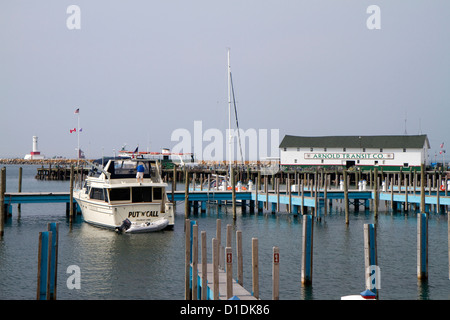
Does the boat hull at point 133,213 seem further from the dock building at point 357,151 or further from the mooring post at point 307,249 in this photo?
the dock building at point 357,151

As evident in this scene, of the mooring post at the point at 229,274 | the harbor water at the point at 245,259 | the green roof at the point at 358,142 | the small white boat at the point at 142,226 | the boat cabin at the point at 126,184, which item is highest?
the green roof at the point at 358,142

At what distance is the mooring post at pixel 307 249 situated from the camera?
22.0m

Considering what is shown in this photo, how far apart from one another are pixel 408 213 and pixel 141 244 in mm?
26545

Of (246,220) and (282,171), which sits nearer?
(246,220)

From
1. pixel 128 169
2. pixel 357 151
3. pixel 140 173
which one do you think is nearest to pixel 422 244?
pixel 140 173

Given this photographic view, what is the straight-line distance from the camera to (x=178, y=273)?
87.4ft

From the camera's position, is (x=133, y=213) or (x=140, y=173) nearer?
(x=133, y=213)

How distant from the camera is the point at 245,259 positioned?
29516 mm

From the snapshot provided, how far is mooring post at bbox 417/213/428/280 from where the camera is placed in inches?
902

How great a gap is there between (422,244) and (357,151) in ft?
238

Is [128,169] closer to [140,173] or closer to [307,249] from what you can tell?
[140,173]

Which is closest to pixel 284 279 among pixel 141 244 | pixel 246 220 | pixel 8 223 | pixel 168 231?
pixel 141 244

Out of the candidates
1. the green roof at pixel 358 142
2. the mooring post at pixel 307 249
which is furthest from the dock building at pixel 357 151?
the mooring post at pixel 307 249
